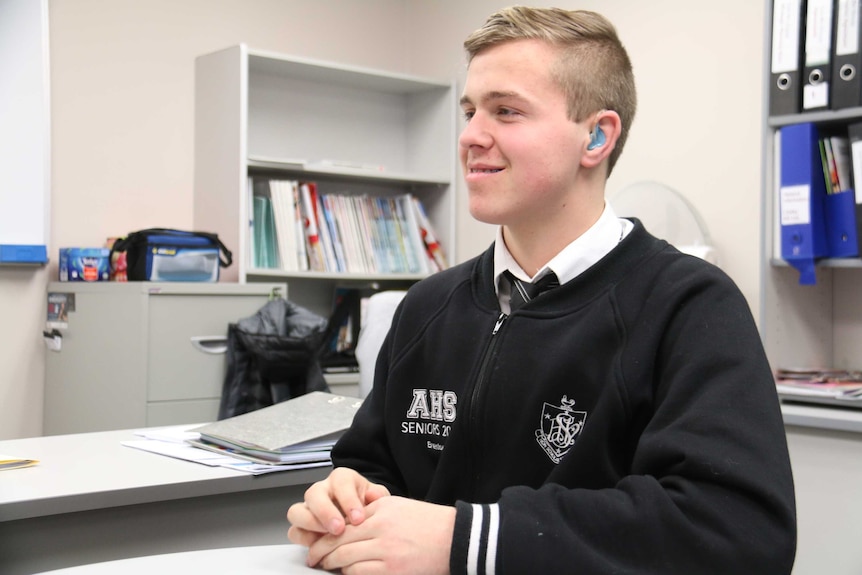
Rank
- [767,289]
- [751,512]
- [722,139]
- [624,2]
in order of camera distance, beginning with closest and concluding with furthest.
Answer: [751,512], [767,289], [722,139], [624,2]

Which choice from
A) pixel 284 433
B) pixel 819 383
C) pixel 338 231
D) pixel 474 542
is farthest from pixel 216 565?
pixel 338 231

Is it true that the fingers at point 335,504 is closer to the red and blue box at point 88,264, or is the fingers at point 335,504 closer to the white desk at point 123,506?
the white desk at point 123,506

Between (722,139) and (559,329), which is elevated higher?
(722,139)

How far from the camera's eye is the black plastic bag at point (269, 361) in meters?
3.05

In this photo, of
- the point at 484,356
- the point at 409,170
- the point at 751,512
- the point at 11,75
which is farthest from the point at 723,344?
the point at 409,170

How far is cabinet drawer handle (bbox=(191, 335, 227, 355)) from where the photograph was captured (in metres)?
3.06

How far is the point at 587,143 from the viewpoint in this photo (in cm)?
115

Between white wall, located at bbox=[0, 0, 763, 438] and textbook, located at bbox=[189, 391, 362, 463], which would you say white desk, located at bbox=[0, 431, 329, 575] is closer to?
textbook, located at bbox=[189, 391, 362, 463]

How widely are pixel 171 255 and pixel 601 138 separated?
A: 227 centimetres

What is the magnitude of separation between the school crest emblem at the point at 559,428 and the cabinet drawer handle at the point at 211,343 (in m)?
2.21

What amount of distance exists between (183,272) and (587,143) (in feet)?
7.51

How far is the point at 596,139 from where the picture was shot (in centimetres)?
117

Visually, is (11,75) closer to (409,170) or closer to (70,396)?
(70,396)

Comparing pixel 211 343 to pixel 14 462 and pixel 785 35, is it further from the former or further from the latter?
pixel 785 35
